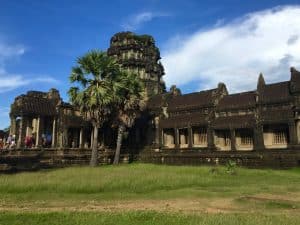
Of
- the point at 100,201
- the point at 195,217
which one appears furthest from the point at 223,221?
the point at 100,201

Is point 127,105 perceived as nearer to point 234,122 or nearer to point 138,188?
point 234,122

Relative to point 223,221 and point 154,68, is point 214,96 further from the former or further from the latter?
point 223,221

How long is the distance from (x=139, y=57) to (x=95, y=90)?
85.0 feet

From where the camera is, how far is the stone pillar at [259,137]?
32.1 m

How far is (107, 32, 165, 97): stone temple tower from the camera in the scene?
56.1 m

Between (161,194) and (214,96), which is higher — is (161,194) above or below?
below

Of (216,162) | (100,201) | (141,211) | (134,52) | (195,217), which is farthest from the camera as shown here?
(134,52)

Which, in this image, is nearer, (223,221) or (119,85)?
(223,221)

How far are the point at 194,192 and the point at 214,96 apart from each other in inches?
946

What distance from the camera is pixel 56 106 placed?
3906 centimetres

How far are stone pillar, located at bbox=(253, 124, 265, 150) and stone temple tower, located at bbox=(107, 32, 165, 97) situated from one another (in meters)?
25.6

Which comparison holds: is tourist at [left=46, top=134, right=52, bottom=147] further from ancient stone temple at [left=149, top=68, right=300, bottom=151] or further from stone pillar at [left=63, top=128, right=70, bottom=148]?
ancient stone temple at [left=149, top=68, right=300, bottom=151]

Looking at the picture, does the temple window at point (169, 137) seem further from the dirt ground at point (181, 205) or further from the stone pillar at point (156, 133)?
the dirt ground at point (181, 205)

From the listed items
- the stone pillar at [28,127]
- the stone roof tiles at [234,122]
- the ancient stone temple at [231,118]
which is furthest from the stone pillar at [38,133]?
the stone roof tiles at [234,122]
